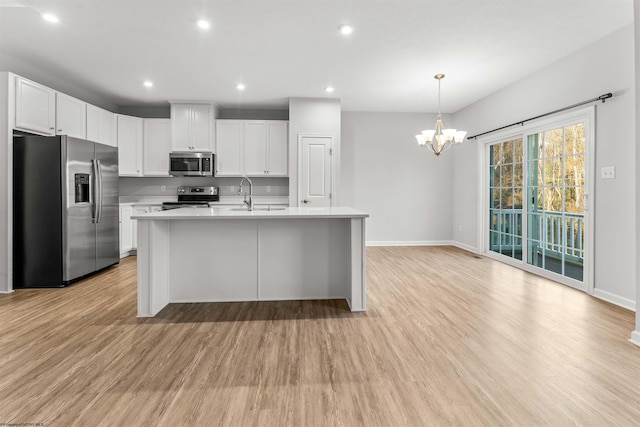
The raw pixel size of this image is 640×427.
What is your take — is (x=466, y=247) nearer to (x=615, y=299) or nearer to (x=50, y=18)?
(x=615, y=299)

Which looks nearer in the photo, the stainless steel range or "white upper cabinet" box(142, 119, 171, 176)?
"white upper cabinet" box(142, 119, 171, 176)

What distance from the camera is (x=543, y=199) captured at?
4348mm

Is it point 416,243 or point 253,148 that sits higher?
point 253,148

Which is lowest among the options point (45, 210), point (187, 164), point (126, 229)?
point (126, 229)

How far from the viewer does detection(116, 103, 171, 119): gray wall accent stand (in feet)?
20.0

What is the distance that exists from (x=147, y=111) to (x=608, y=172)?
6.73 metres

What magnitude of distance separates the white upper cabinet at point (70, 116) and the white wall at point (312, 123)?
9.67ft

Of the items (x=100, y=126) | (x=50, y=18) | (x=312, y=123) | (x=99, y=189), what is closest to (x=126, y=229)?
(x=99, y=189)

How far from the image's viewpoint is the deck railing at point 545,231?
3832mm

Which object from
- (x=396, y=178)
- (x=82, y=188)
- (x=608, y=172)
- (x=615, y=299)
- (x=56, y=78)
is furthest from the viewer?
(x=396, y=178)

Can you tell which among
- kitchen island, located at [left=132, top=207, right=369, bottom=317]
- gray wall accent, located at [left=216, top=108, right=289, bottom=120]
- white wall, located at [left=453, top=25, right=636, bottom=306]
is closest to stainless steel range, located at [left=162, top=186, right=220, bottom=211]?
gray wall accent, located at [left=216, top=108, right=289, bottom=120]

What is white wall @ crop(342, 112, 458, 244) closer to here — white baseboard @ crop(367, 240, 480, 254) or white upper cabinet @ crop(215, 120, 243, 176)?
white baseboard @ crop(367, 240, 480, 254)

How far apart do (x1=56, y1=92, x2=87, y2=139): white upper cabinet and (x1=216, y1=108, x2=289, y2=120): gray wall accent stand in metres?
2.15

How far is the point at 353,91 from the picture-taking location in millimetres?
5199
